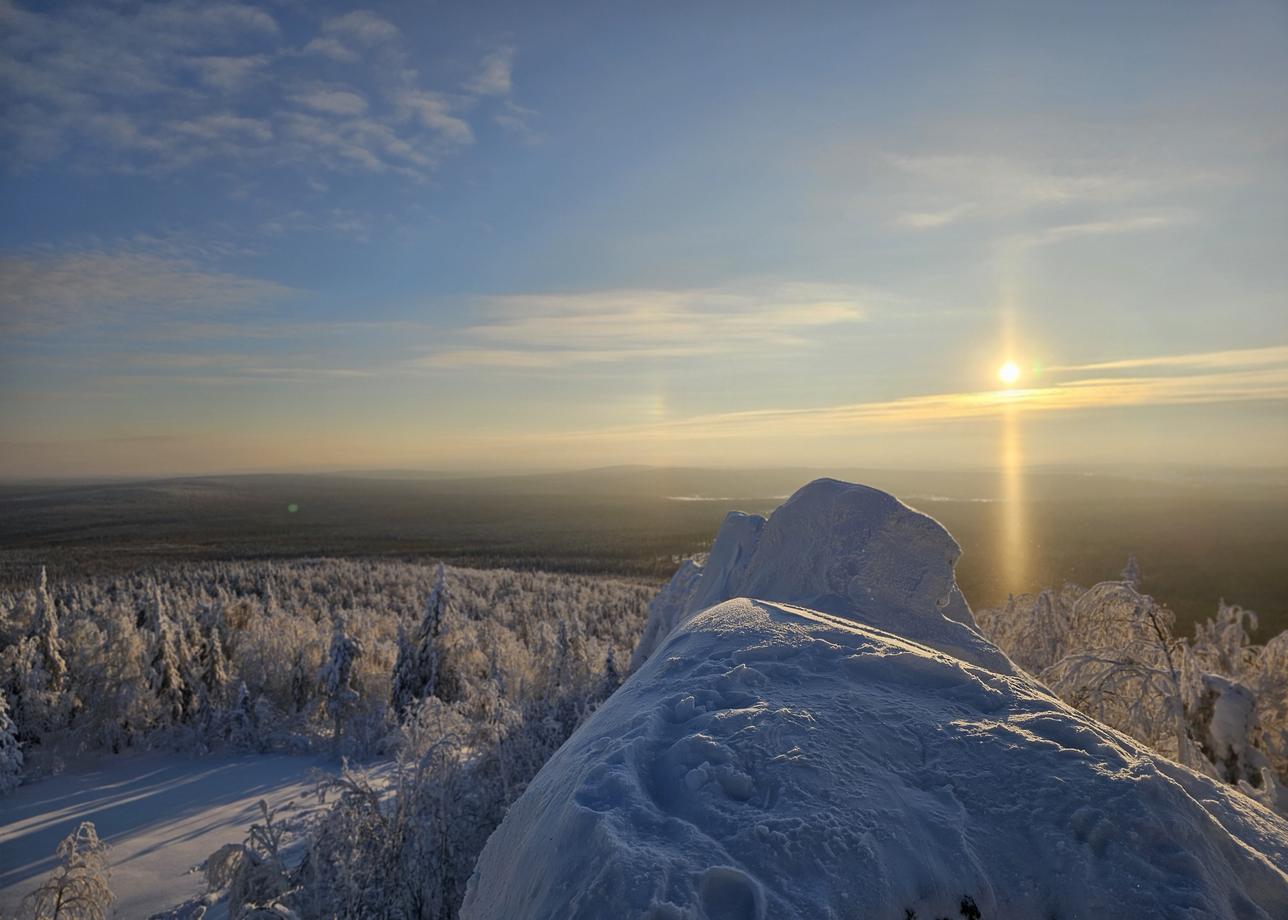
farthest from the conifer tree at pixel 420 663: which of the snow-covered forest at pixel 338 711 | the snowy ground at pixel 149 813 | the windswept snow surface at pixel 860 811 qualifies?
the windswept snow surface at pixel 860 811

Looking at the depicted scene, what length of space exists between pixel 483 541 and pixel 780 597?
587ft

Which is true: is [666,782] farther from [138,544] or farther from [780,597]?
[138,544]

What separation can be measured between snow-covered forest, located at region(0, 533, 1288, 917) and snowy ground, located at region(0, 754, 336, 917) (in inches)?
48.6

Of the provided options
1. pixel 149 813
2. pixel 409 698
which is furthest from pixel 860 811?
pixel 409 698

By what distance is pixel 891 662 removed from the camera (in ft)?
14.5

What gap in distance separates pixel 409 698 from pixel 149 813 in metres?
10.7

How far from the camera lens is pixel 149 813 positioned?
25047mm

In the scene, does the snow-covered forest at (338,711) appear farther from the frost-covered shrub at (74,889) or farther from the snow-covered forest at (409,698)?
the frost-covered shrub at (74,889)

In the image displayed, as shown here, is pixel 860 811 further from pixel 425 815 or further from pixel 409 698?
pixel 409 698

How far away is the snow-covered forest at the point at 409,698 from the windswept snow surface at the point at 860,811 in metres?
4.70

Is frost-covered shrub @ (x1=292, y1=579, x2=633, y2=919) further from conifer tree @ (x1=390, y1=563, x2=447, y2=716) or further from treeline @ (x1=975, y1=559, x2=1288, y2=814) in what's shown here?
conifer tree @ (x1=390, y1=563, x2=447, y2=716)

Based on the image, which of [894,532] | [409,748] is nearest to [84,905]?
[409,748]

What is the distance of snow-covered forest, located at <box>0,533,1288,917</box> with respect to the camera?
885 cm

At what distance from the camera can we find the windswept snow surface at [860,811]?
2.82 meters
